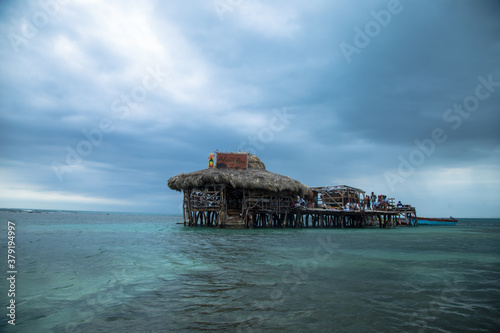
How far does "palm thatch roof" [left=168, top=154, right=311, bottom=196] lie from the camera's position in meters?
23.8

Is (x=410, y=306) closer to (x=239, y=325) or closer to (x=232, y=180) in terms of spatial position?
(x=239, y=325)

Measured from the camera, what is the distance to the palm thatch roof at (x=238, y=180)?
23797mm

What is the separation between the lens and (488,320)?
444 cm

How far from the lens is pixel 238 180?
2378cm

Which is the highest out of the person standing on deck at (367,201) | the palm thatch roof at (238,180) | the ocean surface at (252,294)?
the palm thatch roof at (238,180)

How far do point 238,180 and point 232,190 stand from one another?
4065 mm

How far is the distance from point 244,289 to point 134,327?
7.67 feet

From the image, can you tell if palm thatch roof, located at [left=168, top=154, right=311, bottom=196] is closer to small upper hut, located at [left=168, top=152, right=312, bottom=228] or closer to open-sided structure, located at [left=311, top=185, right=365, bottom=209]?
small upper hut, located at [left=168, top=152, right=312, bottom=228]

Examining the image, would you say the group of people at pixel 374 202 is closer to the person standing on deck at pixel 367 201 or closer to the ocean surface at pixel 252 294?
the person standing on deck at pixel 367 201

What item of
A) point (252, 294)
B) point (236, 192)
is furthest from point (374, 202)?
point (252, 294)

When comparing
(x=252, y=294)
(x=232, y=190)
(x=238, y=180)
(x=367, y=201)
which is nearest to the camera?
(x=252, y=294)

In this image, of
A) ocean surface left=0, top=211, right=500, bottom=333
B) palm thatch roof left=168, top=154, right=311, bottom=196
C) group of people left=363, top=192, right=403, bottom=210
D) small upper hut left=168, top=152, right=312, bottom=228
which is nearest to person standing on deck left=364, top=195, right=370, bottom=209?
group of people left=363, top=192, right=403, bottom=210

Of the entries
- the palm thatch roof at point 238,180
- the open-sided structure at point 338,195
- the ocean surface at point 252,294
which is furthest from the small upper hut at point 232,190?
the ocean surface at point 252,294

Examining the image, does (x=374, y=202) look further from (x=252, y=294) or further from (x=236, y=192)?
(x=252, y=294)
